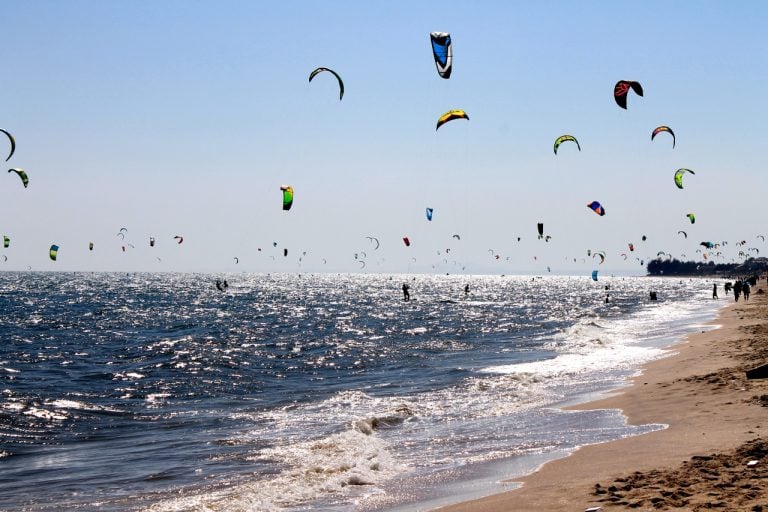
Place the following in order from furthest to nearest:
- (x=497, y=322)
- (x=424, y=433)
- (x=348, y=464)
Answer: (x=497, y=322) < (x=424, y=433) < (x=348, y=464)

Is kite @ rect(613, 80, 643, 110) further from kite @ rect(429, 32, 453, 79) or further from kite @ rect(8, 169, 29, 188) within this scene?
kite @ rect(8, 169, 29, 188)

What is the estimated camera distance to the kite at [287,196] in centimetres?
2337

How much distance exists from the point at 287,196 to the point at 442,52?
899cm

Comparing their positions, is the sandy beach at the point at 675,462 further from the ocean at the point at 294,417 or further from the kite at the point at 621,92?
the kite at the point at 621,92

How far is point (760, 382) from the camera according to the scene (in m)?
12.9

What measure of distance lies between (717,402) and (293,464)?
7.22m

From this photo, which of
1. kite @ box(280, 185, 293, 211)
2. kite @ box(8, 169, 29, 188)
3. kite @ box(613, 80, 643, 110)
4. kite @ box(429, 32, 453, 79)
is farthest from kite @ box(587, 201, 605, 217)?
kite @ box(8, 169, 29, 188)

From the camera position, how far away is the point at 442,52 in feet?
55.2

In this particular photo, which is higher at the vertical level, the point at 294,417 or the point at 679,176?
the point at 679,176

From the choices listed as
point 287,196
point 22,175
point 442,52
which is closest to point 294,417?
point 442,52

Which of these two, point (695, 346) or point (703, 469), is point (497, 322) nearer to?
point (695, 346)

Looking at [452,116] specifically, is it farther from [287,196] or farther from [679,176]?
[679,176]

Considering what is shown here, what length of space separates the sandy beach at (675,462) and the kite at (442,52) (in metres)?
8.16

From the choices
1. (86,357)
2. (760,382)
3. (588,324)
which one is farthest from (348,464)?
(588,324)
